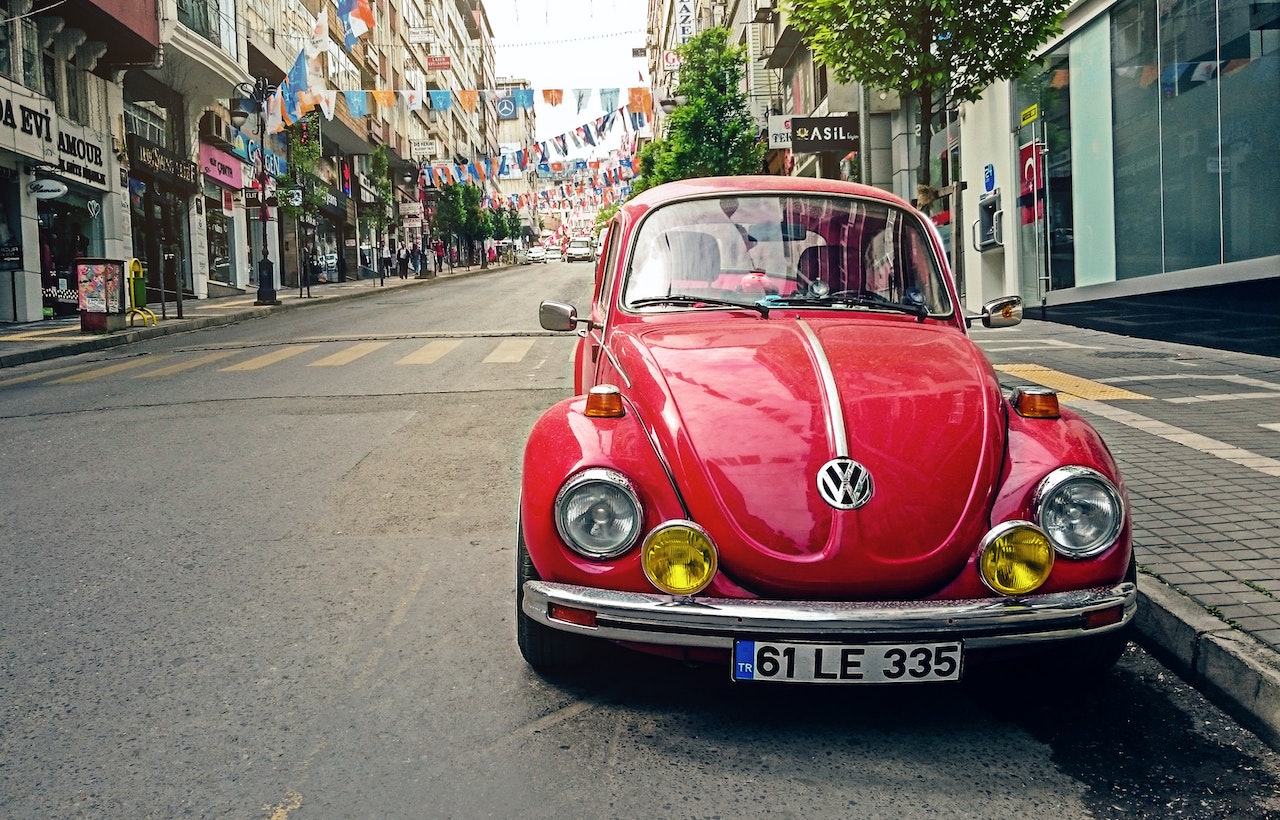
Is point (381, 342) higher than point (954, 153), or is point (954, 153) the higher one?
point (954, 153)

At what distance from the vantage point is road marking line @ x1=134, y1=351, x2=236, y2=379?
1274 centimetres

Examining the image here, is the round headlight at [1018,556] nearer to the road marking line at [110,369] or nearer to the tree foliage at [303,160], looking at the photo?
the road marking line at [110,369]

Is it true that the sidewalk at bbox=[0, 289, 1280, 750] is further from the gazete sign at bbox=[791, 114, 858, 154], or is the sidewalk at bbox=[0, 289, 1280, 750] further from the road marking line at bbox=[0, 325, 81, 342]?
the road marking line at bbox=[0, 325, 81, 342]

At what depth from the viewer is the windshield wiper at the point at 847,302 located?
4.41 metres

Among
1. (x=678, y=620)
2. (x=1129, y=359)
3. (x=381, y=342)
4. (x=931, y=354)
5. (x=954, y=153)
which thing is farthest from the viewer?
(x=954, y=153)

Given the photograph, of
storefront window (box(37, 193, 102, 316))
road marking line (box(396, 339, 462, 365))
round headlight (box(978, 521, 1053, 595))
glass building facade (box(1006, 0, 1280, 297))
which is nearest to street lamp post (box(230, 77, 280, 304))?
storefront window (box(37, 193, 102, 316))

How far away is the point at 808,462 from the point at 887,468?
0.22 m

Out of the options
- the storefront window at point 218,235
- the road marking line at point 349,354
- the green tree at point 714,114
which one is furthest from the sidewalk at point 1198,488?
the green tree at point 714,114

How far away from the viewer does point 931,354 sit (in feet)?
12.5

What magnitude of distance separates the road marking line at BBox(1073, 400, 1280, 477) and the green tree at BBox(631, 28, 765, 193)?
33.0 meters

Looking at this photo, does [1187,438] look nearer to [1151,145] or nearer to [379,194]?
[1151,145]

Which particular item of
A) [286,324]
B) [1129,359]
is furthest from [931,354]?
[286,324]

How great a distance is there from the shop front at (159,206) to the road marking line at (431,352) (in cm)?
1454

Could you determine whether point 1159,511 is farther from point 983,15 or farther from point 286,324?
point 286,324
